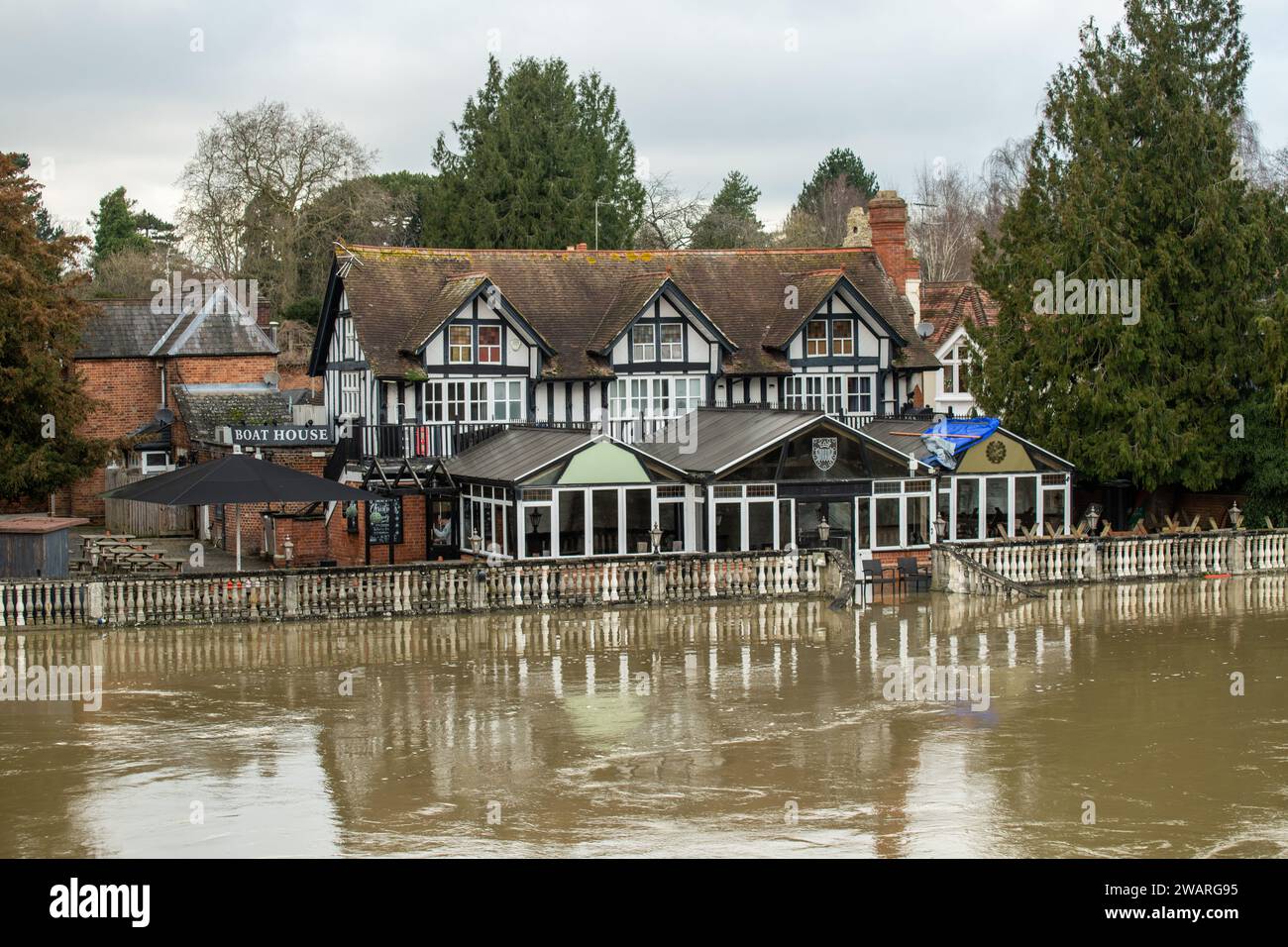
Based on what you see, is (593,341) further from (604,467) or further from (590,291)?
(604,467)

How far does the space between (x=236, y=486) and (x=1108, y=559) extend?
16.6 meters

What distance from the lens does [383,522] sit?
3259 centimetres

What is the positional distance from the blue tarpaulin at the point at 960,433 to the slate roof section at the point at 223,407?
15943 mm

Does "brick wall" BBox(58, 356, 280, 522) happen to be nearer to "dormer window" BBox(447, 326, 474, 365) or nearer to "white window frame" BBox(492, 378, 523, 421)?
"dormer window" BBox(447, 326, 474, 365)

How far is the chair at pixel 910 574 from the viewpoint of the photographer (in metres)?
30.7

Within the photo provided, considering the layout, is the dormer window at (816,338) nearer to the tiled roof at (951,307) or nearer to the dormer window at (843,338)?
the dormer window at (843,338)

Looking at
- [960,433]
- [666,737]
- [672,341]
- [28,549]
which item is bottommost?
[666,737]

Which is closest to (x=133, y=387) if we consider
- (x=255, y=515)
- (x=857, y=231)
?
(x=255, y=515)

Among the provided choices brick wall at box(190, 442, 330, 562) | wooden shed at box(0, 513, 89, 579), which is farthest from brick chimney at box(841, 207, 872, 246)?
wooden shed at box(0, 513, 89, 579)
